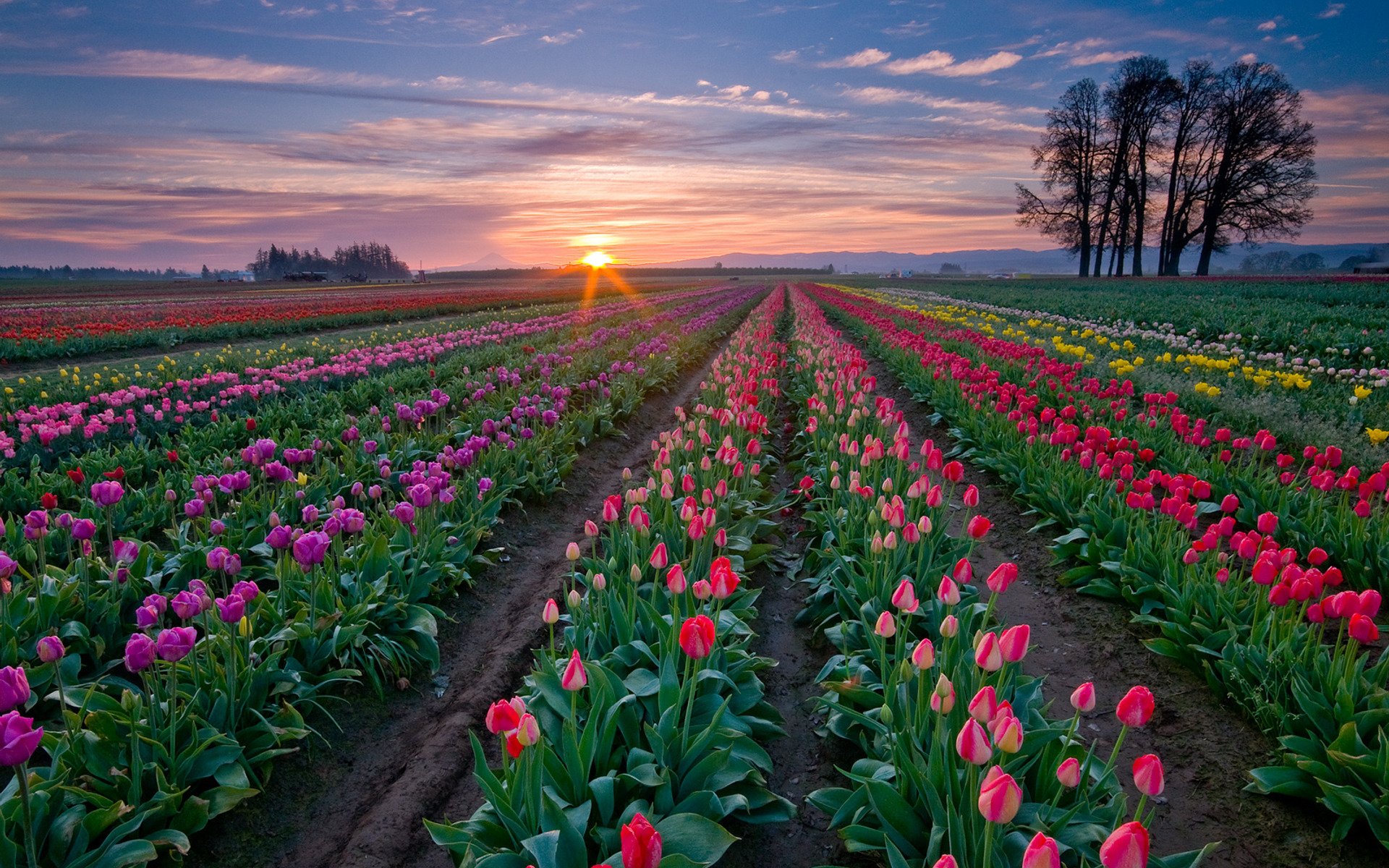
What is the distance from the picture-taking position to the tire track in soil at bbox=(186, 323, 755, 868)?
3.17 metres

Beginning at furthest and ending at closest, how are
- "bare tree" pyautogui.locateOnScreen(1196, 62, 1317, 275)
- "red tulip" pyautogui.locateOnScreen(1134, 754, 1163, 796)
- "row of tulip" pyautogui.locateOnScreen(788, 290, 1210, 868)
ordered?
"bare tree" pyautogui.locateOnScreen(1196, 62, 1317, 275) → "row of tulip" pyautogui.locateOnScreen(788, 290, 1210, 868) → "red tulip" pyautogui.locateOnScreen(1134, 754, 1163, 796)

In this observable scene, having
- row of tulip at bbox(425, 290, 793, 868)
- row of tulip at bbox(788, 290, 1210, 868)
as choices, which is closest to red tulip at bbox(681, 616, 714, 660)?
row of tulip at bbox(425, 290, 793, 868)

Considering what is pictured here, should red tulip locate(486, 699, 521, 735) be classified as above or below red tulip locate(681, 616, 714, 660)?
below

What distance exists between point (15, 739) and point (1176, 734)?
4746 millimetres

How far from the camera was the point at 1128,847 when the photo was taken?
65.4 inches

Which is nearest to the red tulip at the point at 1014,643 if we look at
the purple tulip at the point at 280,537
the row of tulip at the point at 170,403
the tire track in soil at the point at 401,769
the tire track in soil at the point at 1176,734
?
the tire track in soil at the point at 1176,734

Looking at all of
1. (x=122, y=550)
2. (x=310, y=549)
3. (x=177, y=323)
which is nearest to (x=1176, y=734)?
(x=310, y=549)

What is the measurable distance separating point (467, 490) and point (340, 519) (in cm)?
206

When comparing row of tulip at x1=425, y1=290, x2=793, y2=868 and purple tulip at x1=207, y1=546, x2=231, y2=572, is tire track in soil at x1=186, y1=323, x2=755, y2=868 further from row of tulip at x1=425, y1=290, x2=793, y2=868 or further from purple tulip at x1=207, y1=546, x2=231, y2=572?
purple tulip at x1=207, y1=546, x2=231, y2=572

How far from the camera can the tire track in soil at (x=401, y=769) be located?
125 inches

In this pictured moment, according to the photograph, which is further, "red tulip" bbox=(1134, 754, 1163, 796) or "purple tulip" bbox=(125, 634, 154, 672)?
"purple tulip" bbox=(125, 634, 154, 672)

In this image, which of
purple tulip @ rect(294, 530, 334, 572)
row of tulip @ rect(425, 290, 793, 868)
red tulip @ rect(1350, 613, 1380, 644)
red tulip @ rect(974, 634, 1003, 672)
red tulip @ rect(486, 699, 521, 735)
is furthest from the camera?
purple tulip @ rect(294, 530, 334, 572)

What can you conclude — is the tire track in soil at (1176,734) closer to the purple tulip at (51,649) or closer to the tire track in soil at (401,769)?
the tire track in soil at (401,769)

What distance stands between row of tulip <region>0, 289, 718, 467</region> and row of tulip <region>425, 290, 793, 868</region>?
19.1 ft
